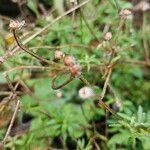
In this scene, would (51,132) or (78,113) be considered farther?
(78,113)

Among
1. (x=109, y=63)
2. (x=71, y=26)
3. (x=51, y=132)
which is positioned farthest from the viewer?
(x=71, y=26)

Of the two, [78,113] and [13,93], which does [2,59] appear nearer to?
[13,93]

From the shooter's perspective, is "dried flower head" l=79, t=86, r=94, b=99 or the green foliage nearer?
"dried flower head" l=79, t=86, r=94, b=99

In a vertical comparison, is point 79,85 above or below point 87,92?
below

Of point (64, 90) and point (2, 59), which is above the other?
point (2, 59)

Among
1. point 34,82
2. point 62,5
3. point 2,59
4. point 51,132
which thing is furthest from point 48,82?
point 2,59

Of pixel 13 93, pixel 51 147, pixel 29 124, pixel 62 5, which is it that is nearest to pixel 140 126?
pixel 13 93

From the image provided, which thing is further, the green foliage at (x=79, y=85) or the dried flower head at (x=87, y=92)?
the green foliage at (x=79, y=85)

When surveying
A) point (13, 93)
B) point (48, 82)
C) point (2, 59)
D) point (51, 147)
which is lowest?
point (51, 147)

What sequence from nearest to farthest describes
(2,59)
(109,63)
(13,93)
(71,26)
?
(2,59) → (13,93) → (109,63) → (71,26)

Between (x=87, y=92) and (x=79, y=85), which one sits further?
(x=79, y=85)
